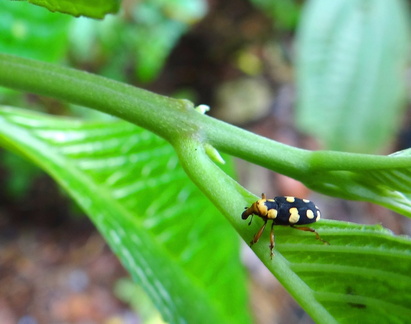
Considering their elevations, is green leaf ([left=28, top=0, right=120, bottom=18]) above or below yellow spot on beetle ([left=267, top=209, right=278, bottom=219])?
above

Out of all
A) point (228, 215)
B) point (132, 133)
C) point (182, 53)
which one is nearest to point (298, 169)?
point (228, 215)

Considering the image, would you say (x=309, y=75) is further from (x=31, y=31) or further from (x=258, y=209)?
(x=258, y=209)

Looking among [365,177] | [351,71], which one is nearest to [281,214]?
[365,177]

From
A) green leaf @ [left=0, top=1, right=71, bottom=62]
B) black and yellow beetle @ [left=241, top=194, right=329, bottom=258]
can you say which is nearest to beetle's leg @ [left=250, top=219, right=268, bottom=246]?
black and yellow beetle @ [left=241, top=194, right=329, bottom=258]

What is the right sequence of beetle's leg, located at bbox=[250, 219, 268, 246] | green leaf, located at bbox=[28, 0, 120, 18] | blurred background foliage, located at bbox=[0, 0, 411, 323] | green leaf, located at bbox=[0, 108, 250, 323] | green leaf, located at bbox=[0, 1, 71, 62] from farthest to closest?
blurred background foliage, located at bbox=[0, 0, 411, 323] < green leaf, located at bbox=[0, 1, 71, 62] < green leaf, located at bbox=[0, 108, 250, 323] < green leaf, located at bbox=[28, 0, 120, 18] < beetle's leg, located at bbox=[250, 219, 268, 246]

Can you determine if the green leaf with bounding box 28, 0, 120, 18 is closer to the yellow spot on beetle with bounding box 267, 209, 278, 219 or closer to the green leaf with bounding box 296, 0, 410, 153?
the yellow spot on beetle with bounding box 267, 209, 278, 219

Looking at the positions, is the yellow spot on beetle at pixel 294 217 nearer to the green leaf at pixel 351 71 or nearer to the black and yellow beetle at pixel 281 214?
the black and yellow beetle at pixel 281 214
